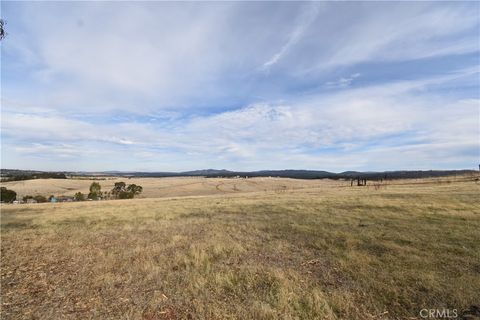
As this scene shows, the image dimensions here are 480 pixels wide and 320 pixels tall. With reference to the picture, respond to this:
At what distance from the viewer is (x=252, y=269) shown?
1070 centimetres

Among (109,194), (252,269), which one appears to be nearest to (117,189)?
(109,194)

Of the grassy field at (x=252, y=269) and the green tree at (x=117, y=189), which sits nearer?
the grassy field at (x=252, y=269)

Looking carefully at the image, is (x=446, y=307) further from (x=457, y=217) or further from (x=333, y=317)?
(x=457, y=217)

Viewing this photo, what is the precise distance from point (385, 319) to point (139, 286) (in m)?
6.27

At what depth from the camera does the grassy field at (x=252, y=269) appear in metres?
7.91

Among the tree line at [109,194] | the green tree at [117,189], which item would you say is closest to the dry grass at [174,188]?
the tree line at [109,194]

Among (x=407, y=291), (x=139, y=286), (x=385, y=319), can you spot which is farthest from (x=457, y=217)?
(x=139, y=286)

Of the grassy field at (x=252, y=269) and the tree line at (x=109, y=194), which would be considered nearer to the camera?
the grassy field at (x=252, y=269)

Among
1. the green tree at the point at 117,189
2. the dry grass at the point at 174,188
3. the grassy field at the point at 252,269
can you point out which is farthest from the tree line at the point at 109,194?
the grassy field at the point at 252,269

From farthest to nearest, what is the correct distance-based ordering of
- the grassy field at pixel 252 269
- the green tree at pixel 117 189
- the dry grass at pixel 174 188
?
the dry grass at pixel 174 188
the green tree at pixel 117 189
the grassy field at pixel 252 269

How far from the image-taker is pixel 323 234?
611 inches

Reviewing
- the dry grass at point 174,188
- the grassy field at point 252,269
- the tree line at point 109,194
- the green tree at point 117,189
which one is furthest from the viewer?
the dry grass at point 174,188

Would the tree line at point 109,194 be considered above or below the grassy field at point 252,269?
below

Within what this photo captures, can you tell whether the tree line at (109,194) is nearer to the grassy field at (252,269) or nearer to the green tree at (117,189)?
the green tree at (117,189)
